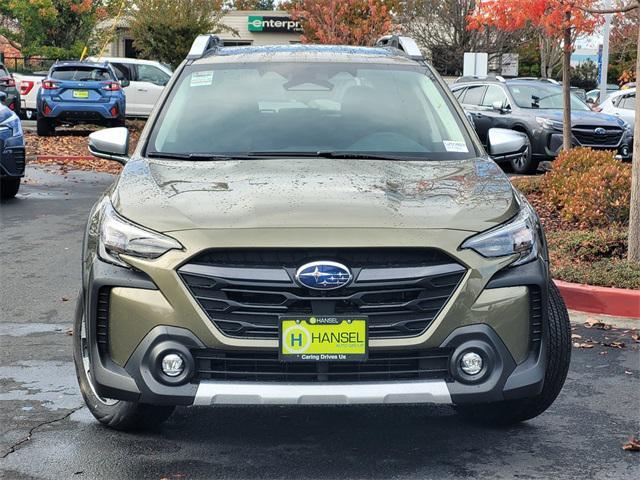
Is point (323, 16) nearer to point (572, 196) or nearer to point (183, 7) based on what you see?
point (183, 7)

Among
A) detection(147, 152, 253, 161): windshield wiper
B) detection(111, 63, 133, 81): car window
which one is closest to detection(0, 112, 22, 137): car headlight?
detection(147, 152, 253, 161): windshield wiper

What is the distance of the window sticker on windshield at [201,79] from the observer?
5973 mm

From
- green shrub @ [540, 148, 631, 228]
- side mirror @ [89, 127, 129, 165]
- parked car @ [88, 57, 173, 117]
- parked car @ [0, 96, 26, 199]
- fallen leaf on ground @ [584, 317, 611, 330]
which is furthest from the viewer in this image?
parked car @ [88, 57, 173, 117]

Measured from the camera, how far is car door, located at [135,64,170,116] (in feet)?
94.3

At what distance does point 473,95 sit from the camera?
21.5 meters

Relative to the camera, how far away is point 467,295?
429 centimetres

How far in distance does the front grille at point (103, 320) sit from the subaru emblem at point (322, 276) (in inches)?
30.7

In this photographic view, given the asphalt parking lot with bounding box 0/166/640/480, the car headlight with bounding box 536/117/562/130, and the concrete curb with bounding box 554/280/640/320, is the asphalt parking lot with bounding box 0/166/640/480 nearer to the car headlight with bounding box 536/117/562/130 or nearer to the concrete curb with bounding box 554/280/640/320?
the concrete curb with bounding box 554/280/640/320

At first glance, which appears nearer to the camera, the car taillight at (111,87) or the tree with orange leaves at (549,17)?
the tree with orange leaves at (549,17)

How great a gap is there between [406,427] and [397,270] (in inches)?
46.4

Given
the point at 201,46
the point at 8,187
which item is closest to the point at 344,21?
the point at 8,187

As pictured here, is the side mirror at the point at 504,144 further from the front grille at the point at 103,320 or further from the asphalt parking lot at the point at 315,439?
the front grille at the point at 103,320

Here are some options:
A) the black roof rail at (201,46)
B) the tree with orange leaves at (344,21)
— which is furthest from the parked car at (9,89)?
the black roof rail at (201,46)

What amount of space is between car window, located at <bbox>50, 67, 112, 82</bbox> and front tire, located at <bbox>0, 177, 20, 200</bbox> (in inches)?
416
